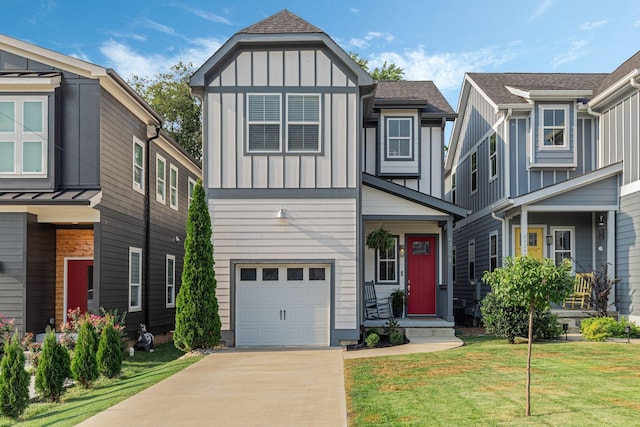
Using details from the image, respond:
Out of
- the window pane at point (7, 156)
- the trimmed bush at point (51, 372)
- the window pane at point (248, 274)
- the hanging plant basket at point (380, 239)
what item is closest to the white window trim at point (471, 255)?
the hanging plant basket at point (380, 239)

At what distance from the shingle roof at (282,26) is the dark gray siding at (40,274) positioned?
632cm

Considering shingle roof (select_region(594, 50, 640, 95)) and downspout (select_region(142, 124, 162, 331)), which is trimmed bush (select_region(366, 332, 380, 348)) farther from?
shingle roof (select_region(594, 50, 640, 95))

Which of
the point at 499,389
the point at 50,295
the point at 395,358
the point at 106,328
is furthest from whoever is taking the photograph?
the point at 50,295

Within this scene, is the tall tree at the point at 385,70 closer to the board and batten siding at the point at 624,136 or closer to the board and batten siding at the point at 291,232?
the board and batten siding at the point at 624,136

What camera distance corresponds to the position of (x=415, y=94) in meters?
19.4

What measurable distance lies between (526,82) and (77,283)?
575 inches

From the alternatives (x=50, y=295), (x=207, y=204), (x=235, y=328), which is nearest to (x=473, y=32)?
(x=207, y=204)

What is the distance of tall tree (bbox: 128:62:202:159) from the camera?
1329 inches

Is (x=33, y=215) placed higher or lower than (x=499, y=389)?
higher

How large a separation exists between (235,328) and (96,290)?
3121 millimetres

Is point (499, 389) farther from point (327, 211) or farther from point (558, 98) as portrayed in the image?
point (558, 98)

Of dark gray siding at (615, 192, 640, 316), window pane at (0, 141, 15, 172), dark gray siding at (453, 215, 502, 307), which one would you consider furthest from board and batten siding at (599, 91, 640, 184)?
window pane at (0, 141, 15, 172)

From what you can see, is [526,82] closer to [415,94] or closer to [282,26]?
[415,94]

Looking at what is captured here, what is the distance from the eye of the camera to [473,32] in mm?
17422
